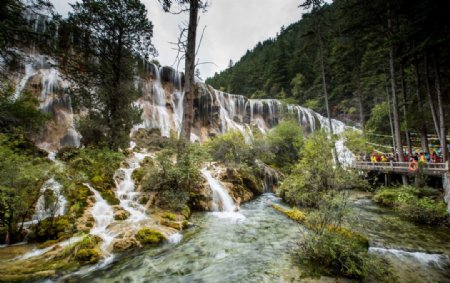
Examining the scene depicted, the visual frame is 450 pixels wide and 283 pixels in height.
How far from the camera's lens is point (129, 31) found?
14.1 m

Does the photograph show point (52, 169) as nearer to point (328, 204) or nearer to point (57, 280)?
point (57, 280)

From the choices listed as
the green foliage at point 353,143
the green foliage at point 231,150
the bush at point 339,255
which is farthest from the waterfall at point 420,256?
the green foliage at point 353,143

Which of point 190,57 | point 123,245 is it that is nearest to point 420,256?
point 123,245

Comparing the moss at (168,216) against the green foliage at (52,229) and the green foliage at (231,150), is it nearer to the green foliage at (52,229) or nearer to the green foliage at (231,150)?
the green foliage at (52,229)

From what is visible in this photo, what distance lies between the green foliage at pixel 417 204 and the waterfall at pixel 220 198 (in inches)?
311

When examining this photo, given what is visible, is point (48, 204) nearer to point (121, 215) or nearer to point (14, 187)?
point (14, 187)

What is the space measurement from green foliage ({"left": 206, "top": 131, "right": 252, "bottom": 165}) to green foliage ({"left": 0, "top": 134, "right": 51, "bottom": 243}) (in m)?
12.5

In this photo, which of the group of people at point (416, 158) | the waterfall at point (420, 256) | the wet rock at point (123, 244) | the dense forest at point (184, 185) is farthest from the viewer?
the group of people at point (416, 158)

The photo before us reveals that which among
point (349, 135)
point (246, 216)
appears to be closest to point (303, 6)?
point (349, 135)

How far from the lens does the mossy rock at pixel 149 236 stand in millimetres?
6720

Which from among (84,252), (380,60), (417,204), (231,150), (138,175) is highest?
(380,60)

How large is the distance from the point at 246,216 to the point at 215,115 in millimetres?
22112

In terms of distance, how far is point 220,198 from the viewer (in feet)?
39.8

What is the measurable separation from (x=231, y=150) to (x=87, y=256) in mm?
13816
